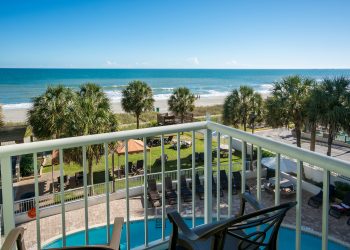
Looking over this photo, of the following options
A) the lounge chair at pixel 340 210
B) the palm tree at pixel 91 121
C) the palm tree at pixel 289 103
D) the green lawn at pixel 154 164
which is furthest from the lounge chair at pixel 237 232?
the palm tree at pixel 289 103

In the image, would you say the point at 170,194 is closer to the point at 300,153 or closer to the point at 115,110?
the point at 300,153

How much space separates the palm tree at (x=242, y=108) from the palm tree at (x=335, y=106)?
462 centimetres

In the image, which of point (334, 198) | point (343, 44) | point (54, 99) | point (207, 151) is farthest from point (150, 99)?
point (343, 44)

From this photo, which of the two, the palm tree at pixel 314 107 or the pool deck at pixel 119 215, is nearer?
the pool deck at pixel 119 215

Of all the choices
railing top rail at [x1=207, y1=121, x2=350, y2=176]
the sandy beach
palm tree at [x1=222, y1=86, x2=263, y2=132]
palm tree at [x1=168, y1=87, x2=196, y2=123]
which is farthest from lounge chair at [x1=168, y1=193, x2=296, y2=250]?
the sandy beach

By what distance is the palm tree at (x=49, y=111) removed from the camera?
1190 centimetres

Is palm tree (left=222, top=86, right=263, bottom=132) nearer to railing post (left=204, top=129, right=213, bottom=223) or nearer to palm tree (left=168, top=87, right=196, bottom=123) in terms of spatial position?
palm tree (left=168, top=87, right=196, bottom=123)

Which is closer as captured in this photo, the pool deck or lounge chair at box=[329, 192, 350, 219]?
the pool deck

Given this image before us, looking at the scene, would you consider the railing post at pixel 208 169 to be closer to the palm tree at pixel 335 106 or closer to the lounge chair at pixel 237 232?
the lounge chair at pixel 237 232

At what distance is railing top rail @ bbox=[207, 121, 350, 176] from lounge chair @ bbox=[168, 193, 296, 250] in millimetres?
225

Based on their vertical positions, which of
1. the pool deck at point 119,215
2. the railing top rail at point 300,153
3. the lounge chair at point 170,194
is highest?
the railing top rail at point 300,153

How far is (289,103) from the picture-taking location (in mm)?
13188

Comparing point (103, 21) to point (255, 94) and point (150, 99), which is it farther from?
point (255, 94)

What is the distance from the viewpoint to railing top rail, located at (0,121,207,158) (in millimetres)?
1508
